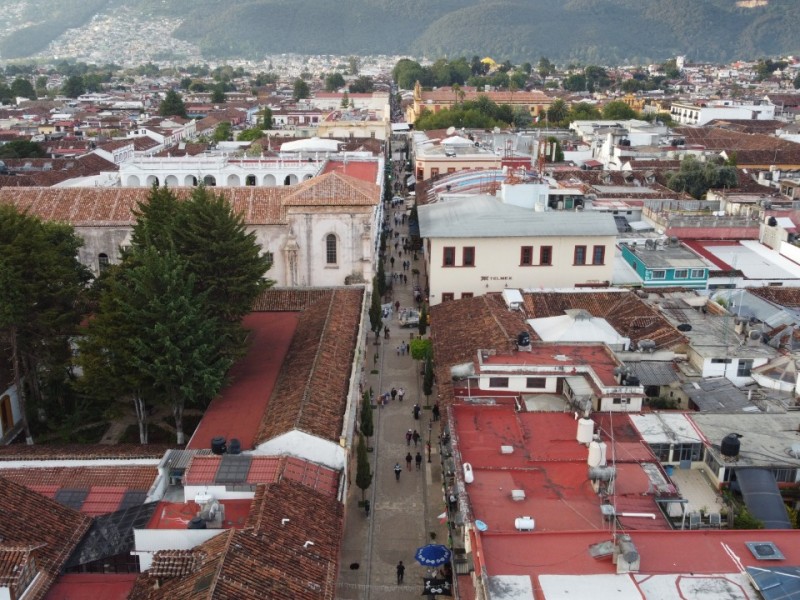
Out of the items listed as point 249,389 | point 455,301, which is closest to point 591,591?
point 249,389

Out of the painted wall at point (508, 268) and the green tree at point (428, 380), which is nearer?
the green tree at point (428, 380)

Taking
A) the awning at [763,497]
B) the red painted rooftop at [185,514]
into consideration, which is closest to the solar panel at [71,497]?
the red painted rooftop at [185,514]

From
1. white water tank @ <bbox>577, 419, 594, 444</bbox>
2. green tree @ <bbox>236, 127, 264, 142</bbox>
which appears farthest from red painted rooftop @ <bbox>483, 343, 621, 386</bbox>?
green tree @ <bbox>236, 127, 264, 142</bbox>

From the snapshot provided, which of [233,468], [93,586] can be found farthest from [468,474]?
[93,586]

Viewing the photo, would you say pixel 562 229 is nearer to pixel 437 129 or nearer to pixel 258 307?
pixel 258 307

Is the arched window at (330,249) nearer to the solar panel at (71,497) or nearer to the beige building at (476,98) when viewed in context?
the solar panel at (71,497)

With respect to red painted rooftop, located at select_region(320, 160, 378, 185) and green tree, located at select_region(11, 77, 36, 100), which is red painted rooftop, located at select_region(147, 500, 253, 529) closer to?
red painted rooftop, located at select_region(320, 160, 378, 185)
